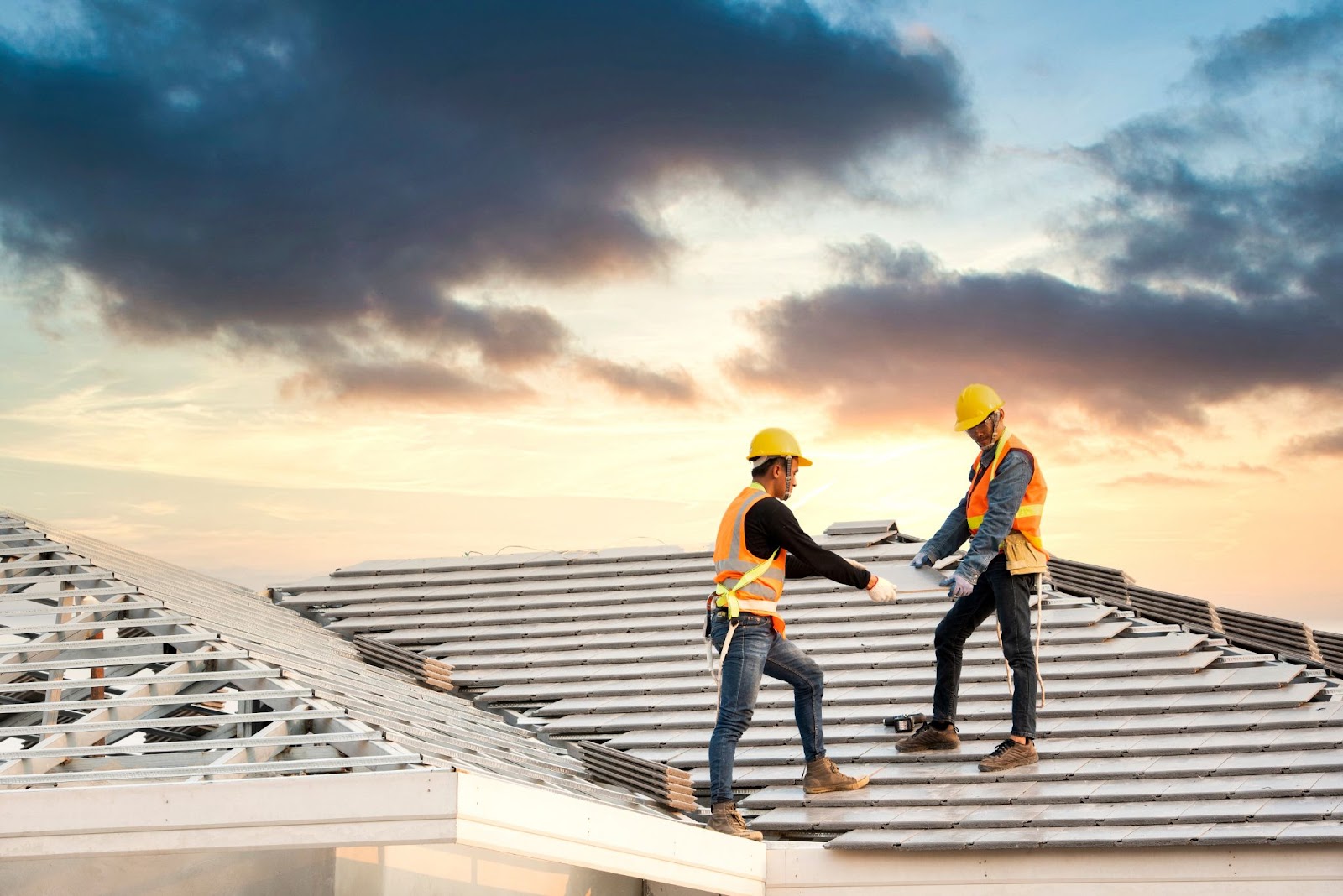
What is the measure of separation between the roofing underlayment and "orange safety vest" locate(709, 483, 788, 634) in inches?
49.6

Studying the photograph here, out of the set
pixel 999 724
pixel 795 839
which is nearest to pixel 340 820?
pixel 795 839

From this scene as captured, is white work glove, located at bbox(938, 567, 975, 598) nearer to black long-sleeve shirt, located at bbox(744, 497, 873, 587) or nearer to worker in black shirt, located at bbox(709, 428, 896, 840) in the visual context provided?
worker in black shirt, located at bbox(709, 428, 896, 840)

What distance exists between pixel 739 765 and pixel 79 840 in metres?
4.38

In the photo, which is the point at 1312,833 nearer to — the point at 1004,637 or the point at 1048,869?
the point at 1048,869

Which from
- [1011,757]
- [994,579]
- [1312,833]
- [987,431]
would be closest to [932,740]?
[1011,757]

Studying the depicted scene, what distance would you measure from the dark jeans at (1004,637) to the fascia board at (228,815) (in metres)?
4.00

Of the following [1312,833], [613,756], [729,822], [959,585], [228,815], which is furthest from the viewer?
[613,756]

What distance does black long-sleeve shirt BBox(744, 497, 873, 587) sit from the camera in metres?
8.03

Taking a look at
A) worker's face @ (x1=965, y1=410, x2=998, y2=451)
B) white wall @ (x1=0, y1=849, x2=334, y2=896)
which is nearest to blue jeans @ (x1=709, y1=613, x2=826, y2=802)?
worker's face @ (x1=965, y1=410, x2=998, y2=451)

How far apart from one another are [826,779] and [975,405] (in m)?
2.54

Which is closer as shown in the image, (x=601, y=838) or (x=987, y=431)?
(x=601, y=838)

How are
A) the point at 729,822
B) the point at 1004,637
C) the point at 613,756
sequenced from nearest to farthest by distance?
the point at 729,822, the point at 1004,637, the point at 613,756

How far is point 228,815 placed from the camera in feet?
20.5

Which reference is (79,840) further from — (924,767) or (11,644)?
(924,767)
